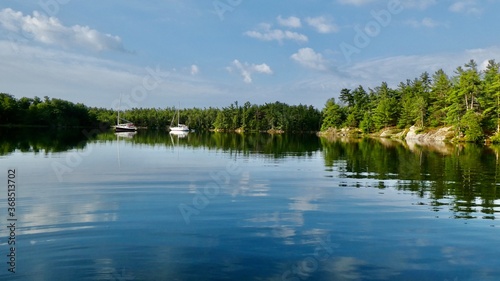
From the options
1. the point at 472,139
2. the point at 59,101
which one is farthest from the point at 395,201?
the point at 59,101

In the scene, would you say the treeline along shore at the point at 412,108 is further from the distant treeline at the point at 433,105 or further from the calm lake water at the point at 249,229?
the calm lake water at the point at 249,229

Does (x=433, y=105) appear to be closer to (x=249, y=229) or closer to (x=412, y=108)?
(x=412, y=108)

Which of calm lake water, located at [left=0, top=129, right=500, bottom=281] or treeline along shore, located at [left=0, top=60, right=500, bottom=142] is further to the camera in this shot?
treeline along shore, located at [left=0, top=60, right=500, bottom=142]

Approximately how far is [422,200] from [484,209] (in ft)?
8.44

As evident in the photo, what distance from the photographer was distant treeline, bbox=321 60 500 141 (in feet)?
277

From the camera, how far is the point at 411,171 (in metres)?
29.7

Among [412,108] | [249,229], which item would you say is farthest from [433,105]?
[249,229]

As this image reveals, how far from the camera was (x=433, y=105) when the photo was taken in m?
110

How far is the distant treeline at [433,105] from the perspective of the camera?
84.3 metres

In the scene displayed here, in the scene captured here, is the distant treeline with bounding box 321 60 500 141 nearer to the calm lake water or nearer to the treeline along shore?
the treeline along shore

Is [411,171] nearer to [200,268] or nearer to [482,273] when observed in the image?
[482,273]

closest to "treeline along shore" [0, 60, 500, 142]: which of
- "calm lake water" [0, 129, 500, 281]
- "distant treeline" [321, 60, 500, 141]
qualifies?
"distant treeline" [321, 60, 500, 141]

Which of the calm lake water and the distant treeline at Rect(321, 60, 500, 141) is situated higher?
the distant treeline at Rect(321, 60, 500, 141)

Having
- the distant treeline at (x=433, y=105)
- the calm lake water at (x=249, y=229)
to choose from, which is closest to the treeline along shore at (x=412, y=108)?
the distant treeline at (x=433, y=105)
